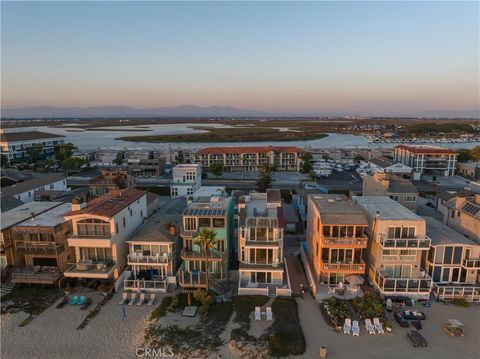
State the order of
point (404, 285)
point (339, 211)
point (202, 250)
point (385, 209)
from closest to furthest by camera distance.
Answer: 1. point (404, 285)
2. point (202, 250)
3. point (339, 211)
4. point (385, 209)

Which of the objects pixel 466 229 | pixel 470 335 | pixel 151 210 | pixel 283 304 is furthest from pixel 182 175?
pixel 470 335

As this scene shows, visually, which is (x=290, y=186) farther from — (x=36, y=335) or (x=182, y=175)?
(x=36, y=335)

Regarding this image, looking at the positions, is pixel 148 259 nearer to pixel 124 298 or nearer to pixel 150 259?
pixel 150 259

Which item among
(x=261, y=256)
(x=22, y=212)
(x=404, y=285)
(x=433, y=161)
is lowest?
(x=404, y=285)

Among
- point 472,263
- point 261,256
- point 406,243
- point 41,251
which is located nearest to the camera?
point 406,243

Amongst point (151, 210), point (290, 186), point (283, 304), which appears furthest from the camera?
point (290, 186)

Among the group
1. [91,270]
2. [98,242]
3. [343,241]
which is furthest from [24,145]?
[343,241]

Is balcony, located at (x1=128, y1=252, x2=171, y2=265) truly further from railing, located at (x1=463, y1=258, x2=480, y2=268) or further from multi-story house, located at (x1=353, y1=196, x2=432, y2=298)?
railing, located at (x1=463, y1=258, x2=480, y2=268)

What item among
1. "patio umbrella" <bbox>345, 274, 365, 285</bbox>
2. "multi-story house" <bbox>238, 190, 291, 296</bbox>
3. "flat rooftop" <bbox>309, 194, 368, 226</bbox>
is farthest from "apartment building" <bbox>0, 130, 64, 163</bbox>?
"patio umbrella" <bbox>345, 274, 365, 285</bbox>
